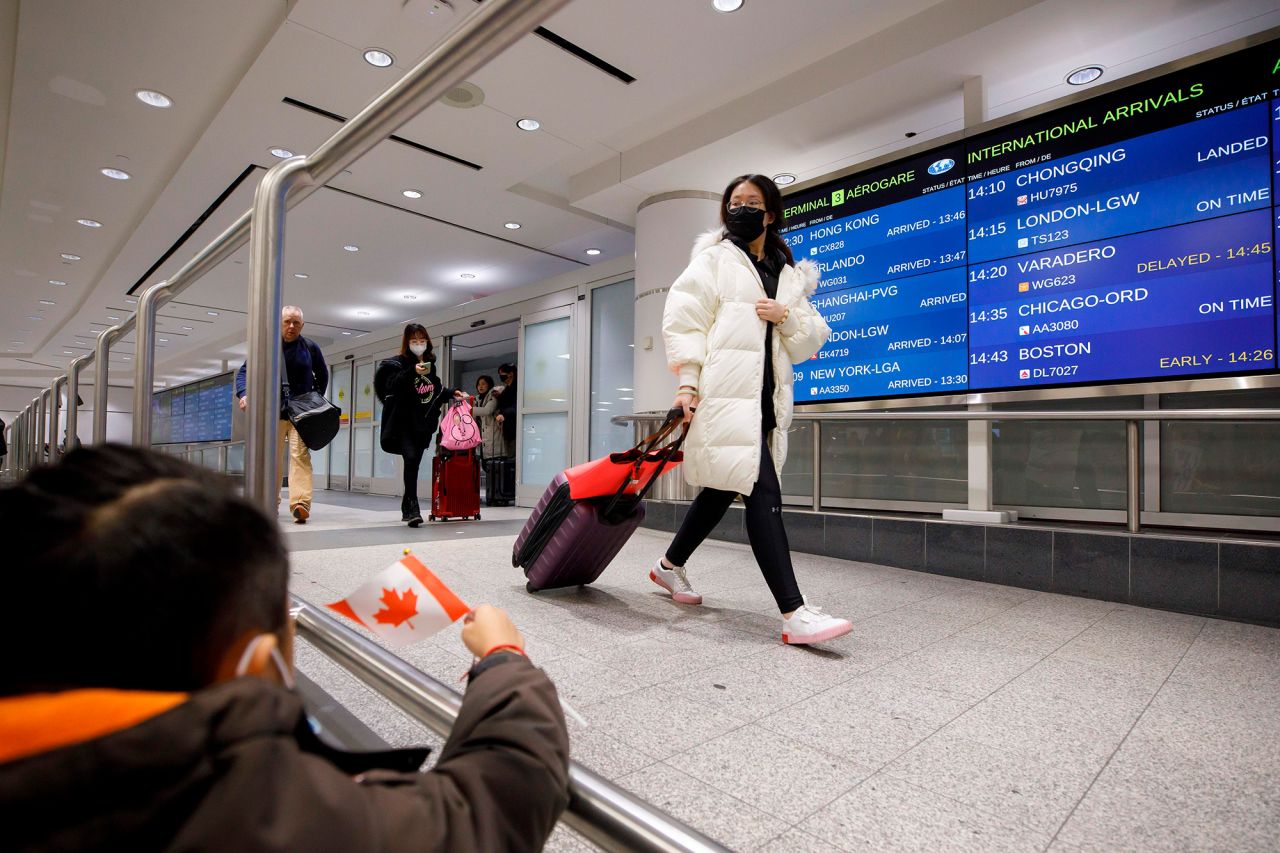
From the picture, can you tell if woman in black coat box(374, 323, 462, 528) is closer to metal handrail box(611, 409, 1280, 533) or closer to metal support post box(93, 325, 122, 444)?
metal support post box(93, 325, 122, 444)

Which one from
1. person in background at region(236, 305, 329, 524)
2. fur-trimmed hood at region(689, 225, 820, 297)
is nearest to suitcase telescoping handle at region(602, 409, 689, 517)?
fur-trimmed hood at region(689, 225, 820, 297)

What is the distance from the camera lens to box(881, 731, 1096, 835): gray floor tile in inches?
45.7

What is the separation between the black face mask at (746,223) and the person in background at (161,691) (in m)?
2.18

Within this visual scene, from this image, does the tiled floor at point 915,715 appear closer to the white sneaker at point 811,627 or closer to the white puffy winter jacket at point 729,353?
the white sneaker at point 811,627

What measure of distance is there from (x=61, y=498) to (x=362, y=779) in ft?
0.94

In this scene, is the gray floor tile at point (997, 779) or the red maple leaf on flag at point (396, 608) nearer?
the red maple leaf on flag at point (396, 608)

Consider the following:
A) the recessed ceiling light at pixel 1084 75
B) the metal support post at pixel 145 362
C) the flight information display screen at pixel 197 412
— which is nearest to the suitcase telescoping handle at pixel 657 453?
the metal support post at pixel 145 362

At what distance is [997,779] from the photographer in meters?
1.27

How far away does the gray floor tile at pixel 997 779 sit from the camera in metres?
1.16

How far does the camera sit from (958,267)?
12.4 ft

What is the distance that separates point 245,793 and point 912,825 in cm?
112

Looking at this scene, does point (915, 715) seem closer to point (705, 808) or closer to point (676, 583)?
point (705, 808)

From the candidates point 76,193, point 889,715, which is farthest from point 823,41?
point 76,193

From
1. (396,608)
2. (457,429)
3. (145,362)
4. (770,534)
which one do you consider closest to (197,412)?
(457,429)
